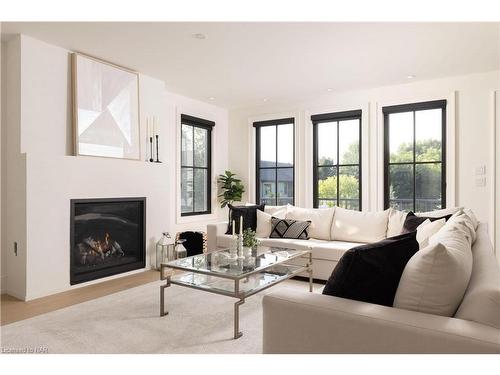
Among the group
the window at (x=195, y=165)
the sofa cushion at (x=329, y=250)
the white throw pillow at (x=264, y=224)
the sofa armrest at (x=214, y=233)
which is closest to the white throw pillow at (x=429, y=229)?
the sofa cushion at (x=329, y=250)

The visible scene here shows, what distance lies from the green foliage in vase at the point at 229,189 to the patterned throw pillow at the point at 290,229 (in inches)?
68.9

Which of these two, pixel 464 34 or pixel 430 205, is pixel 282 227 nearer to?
pixel 430 205

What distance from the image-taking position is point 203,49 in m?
3.71

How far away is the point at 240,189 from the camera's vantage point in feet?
20.5

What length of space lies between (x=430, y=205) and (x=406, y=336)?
421 cm

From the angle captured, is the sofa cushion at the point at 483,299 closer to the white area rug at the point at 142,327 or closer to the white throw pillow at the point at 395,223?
the white area rug at the point at 142,327

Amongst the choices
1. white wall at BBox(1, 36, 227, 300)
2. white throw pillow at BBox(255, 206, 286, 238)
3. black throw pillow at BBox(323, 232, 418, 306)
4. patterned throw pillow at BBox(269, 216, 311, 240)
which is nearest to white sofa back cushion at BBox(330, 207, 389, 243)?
patterned throw pillow at BBox(269, 216, 311, 240)

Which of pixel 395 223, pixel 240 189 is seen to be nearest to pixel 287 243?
pixel 395 223

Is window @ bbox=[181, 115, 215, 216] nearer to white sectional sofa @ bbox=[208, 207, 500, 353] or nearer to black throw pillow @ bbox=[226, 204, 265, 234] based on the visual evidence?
black throw pillow @ bbox=[226, 204, 265, 234]

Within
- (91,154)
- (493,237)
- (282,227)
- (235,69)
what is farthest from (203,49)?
(493,237)

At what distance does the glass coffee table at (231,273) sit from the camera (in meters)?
2.57

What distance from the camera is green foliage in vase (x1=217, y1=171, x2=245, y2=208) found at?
623 centimetres

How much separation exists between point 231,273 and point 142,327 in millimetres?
770

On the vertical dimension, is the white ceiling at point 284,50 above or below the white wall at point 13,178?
above
